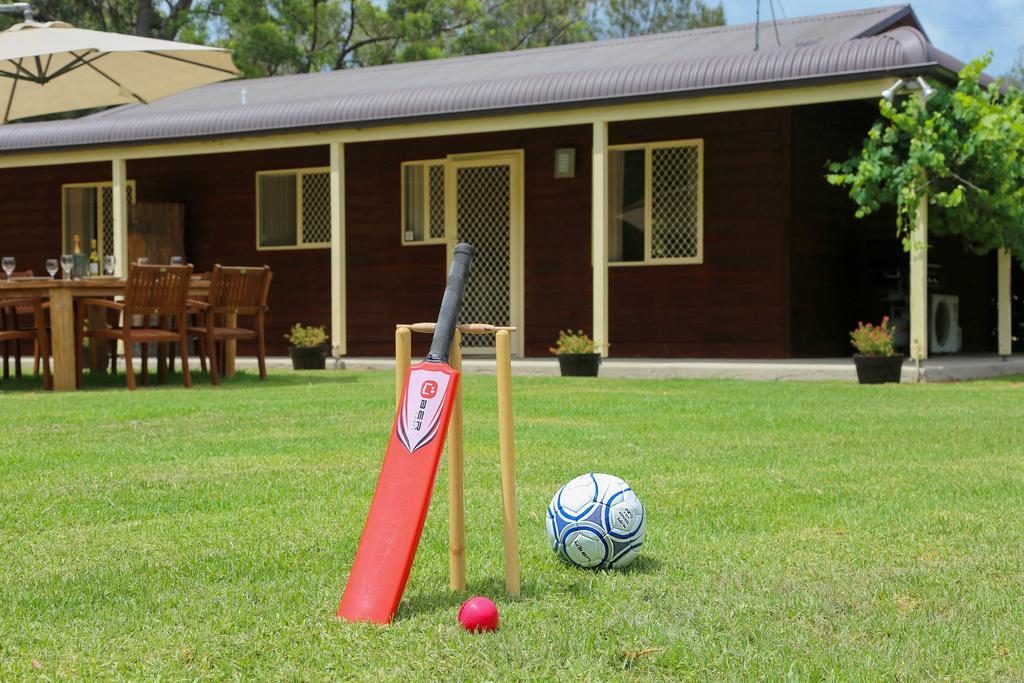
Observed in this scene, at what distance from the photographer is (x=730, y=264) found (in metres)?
13.0

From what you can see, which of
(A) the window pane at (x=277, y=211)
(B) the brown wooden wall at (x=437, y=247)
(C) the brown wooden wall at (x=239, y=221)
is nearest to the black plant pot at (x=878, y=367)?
(B) the brown wooden wall at (x=437, y=247)

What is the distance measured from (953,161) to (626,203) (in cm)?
338

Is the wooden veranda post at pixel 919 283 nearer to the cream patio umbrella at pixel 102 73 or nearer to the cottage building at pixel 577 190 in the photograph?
the cottage building at pixel 577 190

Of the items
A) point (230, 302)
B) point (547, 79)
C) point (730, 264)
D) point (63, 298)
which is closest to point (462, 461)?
point (63, 298)

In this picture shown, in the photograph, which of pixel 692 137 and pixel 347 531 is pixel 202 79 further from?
pixel 347 531

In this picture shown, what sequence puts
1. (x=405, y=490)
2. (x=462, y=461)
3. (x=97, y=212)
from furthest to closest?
(x=97, y=212) → (x=462, y=461) → (x=405, y=490)

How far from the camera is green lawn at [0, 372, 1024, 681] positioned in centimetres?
281

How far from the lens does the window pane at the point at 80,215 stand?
1691cm

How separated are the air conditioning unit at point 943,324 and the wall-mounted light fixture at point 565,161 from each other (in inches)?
157

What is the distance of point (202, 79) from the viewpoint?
1083 centimetres

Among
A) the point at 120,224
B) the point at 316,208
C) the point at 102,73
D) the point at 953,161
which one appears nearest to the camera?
the point at 102,73

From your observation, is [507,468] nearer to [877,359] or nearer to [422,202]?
[877,359]

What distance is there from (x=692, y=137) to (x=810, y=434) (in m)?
6.82

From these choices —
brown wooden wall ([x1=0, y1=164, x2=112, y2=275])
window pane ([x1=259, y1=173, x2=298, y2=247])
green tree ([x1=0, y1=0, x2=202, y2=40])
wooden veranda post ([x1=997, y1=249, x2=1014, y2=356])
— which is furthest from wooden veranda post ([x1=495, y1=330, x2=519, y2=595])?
green tree ([x1=0, y1=0, x2=202, y2=40])
